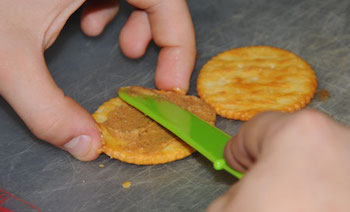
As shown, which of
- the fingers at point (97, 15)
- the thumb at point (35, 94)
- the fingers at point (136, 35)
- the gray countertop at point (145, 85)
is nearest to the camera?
the thumb at point (35, 94)

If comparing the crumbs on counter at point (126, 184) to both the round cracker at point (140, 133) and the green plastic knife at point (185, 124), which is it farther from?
the green plastic knife at point (185, 124)

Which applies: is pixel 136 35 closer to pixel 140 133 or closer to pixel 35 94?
pixel 140 133

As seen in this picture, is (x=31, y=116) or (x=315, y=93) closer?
(x=31, y=116)

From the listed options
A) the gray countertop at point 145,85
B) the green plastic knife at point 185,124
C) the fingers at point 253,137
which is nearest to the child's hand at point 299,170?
the fingers at point 253,137

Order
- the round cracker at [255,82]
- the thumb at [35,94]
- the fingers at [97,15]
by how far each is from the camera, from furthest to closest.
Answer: the fingers at [97,15], the round cracker at [255,82], the thumb at [35,94]

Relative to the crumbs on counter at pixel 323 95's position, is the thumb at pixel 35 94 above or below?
above

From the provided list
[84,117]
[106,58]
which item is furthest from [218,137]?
[106,58]

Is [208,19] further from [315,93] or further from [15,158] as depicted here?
[15,158]
